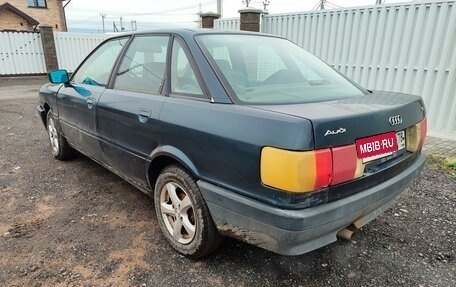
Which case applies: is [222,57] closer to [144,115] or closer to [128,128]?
[144,115]

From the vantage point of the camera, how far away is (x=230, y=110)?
201 cm

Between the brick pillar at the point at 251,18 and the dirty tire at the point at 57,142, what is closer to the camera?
the dirty tire at the point at 57,142

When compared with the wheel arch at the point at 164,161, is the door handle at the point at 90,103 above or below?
above

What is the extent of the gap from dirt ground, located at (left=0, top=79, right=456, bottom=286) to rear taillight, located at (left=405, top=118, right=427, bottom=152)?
840mm

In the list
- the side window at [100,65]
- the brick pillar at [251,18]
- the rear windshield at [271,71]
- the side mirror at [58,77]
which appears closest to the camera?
the rear windshield at [271,71]

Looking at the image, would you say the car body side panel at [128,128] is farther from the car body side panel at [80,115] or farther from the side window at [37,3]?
the side window at [37,3]

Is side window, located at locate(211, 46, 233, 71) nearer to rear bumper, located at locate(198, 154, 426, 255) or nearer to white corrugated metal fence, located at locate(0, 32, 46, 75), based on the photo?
rear bumper, located at locate(198, 154, 426, 255)

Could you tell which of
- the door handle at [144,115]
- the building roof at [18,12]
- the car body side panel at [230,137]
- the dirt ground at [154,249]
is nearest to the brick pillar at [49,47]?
the dirt ground at [154,249]

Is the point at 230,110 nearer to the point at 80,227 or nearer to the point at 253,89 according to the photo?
the point at 253,89

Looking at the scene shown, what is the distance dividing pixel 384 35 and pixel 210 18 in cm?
525

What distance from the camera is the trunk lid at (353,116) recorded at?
1733mm

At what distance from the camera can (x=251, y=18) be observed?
796 centimetres

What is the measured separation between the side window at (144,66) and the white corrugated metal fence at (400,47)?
A: 15.1 feet

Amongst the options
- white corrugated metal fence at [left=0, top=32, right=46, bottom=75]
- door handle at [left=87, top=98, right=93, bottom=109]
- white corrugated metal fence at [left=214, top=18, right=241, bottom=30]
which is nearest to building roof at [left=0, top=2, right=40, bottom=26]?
white corrugated metal fence at [left=0, top=32, right=46, bottom=75]
